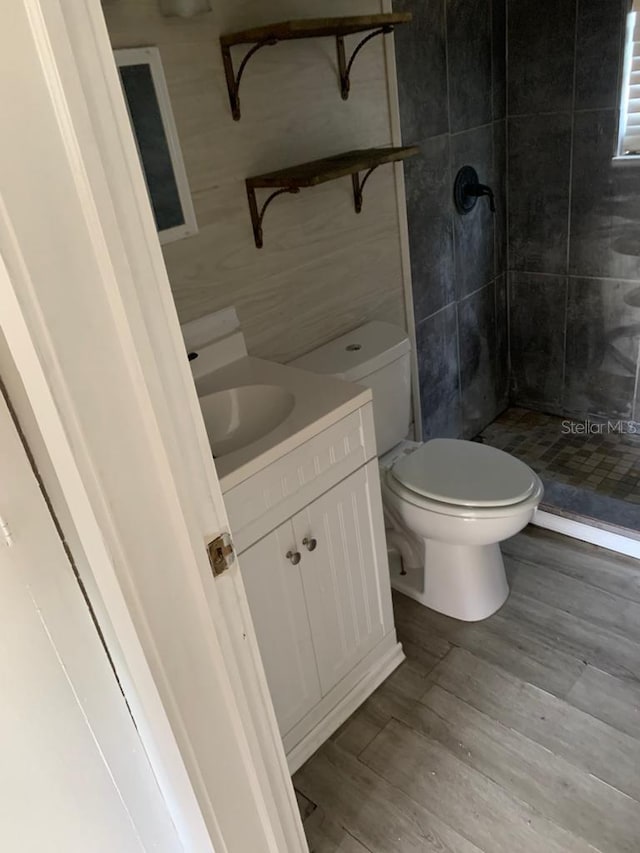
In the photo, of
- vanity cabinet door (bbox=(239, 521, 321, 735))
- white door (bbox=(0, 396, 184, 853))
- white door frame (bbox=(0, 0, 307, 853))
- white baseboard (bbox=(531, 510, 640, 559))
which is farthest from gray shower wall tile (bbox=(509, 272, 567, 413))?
white door (bbox=(0, 396, 184, 853))

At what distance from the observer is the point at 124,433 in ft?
2.44

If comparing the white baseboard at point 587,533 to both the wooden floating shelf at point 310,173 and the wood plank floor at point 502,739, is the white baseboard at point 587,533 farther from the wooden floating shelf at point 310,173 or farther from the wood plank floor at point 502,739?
the wooden floating shelf at point 310,173

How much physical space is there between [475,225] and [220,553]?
2169mm

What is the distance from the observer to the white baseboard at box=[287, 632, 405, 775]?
5.40 ft

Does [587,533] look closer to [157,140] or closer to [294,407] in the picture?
[294,407]

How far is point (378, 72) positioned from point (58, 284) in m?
1.71

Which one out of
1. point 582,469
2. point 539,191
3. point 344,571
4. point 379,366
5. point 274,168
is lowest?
point 582,469

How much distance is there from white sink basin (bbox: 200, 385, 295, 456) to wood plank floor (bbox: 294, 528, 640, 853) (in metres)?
0.81

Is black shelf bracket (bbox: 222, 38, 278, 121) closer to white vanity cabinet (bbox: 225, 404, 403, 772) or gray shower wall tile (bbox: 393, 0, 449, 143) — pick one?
gray shower wall tile (bbox: 393, 0, 449, 143)

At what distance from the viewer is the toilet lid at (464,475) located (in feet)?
5.94

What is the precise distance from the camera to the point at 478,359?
290 centimetres

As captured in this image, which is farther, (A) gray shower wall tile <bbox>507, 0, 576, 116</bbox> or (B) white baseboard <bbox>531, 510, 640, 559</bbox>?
(A) gray shower wall tile <bbox>507, 0, 576, 116</bbox>

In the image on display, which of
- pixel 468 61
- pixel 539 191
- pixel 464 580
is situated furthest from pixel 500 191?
pixel 464 580

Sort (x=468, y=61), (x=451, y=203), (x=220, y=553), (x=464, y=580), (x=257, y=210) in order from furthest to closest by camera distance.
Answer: (x=451, y=203) → (x=468, y=61) → (x=464, y=580) → (x=257, y=210) → (x=220, y=553)
